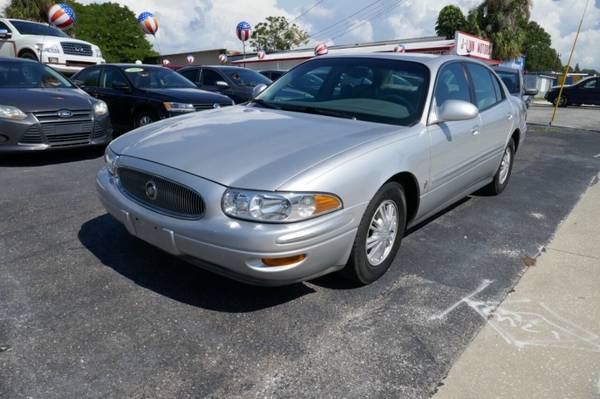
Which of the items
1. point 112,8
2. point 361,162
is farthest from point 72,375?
point 112,8

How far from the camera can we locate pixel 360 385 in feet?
7.26

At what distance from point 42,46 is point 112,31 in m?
53.4

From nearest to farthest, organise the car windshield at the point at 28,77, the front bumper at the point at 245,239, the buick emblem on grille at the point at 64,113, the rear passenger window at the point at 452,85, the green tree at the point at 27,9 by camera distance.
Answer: the front bumper at the point at 245,239 < the rear passenger window at the point at 452,85 < the buick emblem on grille at the point at 64,113 < the car windshield at the point at 28,77 < the green tree at the point at 27,9

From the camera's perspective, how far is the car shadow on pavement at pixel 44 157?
6.21 m

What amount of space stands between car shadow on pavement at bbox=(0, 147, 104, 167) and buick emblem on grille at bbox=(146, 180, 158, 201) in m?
4.04

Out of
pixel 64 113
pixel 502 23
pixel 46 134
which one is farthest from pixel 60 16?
pixel 502 23

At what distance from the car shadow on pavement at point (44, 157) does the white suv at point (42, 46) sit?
7552mm

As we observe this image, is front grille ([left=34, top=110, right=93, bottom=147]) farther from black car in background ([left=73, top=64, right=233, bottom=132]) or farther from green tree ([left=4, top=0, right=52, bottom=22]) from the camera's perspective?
green tree ([left=4, top=0, right=52, bottom=22])

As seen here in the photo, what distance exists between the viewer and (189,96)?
7.63 meters

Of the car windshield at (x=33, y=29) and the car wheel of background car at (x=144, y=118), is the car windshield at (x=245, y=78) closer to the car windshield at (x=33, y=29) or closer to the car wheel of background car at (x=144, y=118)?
the car wheel of background car at (x=144, y=118)

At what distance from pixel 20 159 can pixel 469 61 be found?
19.1 feet

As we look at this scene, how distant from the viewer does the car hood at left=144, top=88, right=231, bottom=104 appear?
7469 millimetres

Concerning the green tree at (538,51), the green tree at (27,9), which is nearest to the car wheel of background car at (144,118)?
the green tree at (27,9)

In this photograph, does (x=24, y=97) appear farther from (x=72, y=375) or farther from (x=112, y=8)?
(x=112, y=8)
